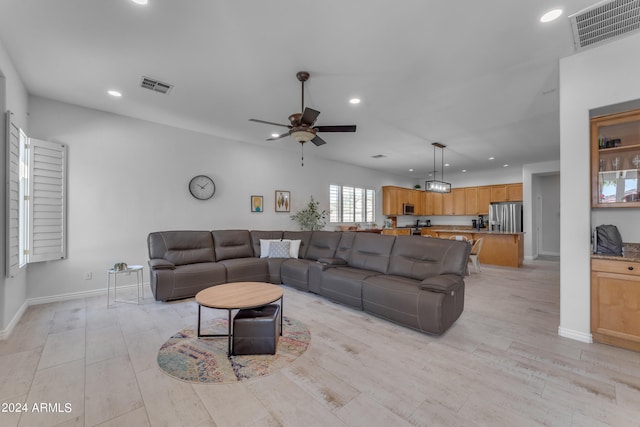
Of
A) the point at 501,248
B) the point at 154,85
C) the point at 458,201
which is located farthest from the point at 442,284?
the point at 458,201

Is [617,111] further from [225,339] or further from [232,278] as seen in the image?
[232,278]

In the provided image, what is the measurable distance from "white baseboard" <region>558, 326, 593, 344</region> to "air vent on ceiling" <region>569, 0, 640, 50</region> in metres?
2.81

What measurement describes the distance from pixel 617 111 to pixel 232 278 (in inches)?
205

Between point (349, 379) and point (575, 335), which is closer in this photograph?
point (349, 379)

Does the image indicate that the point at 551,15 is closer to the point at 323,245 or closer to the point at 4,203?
the point at 323,245

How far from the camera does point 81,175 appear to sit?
4.11 m

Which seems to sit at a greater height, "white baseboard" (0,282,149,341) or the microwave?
the microwave

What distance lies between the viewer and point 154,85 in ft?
11.2

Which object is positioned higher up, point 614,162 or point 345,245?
point 614,162

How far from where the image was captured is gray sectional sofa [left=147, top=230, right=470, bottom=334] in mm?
3021

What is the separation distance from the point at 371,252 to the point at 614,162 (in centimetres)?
286

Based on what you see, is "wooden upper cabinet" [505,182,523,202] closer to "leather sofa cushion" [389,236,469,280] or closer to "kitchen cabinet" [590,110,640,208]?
"kitchen cabinet" [590,110,640,208]

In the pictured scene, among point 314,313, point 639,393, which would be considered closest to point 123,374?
point 314,313

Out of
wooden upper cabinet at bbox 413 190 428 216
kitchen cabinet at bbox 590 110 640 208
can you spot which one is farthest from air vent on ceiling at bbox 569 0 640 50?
wooden upper cabinet at bbox 413 190 428 216
